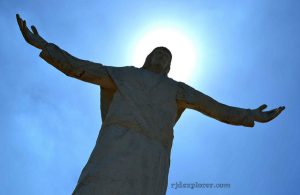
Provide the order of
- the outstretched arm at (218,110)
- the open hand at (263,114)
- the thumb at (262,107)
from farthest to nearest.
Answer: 1. the thumb at (262,107)
2. the open hand at (263,114)
3. the outstretched arm at (218,110)

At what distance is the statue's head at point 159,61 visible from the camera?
27.8 ft

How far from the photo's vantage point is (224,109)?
8.15 meters

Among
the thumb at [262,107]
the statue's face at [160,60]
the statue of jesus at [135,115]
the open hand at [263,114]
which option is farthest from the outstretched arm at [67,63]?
the thumb at [262,107]

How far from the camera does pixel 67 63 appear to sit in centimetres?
737

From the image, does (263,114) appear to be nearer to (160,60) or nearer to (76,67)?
(160,60)

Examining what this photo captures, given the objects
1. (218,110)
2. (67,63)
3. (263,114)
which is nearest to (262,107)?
(263,114)

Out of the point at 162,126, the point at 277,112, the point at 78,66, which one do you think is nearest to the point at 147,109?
the point at 162,126

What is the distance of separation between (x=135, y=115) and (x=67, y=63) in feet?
4.65

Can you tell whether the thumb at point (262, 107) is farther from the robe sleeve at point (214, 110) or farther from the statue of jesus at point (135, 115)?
the robe sleeve at point (214, 110)

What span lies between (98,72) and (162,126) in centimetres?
144

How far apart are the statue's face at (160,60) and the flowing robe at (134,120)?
41 centimetres

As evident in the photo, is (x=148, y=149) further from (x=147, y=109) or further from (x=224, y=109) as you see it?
(x=224, y=109)

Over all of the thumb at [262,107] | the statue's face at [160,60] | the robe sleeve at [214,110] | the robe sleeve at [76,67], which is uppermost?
the statue's face at [160,60]

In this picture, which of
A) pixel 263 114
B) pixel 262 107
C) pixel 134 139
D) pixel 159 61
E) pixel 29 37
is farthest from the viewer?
pixel 159 61
